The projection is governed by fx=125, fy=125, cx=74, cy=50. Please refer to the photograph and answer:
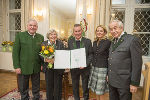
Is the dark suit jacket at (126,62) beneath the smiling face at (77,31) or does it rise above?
beneath

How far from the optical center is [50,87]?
2.38 metres

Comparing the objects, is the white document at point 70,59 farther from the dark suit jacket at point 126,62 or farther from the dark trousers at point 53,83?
the dark suit jacket at point 126,62

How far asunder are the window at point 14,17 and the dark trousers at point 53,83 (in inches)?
147

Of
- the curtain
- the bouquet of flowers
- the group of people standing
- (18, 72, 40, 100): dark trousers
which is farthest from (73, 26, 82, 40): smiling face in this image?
the curtain

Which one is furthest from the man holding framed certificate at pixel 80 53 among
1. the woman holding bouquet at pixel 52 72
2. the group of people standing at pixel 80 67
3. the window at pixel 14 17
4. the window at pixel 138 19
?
the window at pixel 14 17

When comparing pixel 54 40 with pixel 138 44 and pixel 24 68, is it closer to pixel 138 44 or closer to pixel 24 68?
pixel 24 68

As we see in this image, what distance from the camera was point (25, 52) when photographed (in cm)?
233

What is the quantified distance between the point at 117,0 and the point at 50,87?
364 cm

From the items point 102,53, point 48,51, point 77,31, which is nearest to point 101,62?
point 102,53

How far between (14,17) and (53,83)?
4276 millimetres

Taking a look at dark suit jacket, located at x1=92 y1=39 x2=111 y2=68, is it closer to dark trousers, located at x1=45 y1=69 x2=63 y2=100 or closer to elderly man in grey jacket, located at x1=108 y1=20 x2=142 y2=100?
elderly man in grey jacket, located at x1=108 y1=20 x2=142 y2=100

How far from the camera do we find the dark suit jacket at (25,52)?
7.55 feet

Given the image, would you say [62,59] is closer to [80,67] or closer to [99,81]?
[80,67]

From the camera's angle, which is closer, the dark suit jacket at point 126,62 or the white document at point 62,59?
the dark suit jacket at point 126,62
